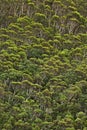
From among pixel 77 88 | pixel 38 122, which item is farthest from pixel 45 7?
pixel 38 122

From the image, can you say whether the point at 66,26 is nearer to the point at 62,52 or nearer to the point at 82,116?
the point at 62,52

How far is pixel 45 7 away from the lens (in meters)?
42.6

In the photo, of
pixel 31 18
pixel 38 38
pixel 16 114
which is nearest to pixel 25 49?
pixel 38 38

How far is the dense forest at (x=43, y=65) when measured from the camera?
29016 millimetres

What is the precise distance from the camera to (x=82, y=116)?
28906 mm

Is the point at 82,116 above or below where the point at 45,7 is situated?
below

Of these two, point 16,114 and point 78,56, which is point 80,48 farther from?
point 16,114

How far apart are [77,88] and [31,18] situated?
1243 cm

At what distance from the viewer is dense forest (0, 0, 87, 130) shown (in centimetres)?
2902

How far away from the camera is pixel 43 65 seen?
1342 inches

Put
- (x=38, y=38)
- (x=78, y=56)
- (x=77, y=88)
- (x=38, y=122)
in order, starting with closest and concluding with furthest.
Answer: (x=38, y=122) → (x=77, y=88) → (x=78, y=56) → (x=38, y=38)

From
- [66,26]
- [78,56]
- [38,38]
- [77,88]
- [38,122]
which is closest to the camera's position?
[38,122]

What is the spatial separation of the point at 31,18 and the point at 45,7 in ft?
6.02

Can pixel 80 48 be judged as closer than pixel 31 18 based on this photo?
Yes
